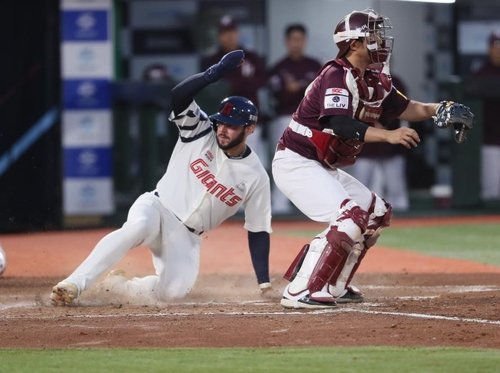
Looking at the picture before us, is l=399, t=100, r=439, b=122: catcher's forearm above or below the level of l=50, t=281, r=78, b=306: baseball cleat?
above

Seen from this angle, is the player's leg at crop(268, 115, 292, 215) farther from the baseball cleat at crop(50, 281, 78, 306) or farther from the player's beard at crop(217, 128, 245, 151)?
the baseball cleat at crop(50, 281, 78, 306)

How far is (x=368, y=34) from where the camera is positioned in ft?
24.0

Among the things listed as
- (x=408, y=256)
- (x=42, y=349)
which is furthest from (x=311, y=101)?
(x=408, y=256)

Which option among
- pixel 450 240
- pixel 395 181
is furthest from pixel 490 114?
pixel 450 240

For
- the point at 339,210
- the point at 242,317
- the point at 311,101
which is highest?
the point at 311,101

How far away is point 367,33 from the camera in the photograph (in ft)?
24.0

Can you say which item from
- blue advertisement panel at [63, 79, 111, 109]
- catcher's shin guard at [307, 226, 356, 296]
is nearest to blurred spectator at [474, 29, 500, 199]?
blue advertisement panel at [63, 79, 111, 109]

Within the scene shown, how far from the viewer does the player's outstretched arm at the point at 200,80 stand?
7539 millimetres

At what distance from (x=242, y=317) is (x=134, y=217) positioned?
1085 mm

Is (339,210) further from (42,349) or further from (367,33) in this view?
(42,349)

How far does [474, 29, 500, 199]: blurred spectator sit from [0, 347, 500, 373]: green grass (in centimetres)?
959

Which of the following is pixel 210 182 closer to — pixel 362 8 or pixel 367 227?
pixel 367 227

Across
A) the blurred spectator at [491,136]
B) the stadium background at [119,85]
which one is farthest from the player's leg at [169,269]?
the blurred spectator at [491,136]

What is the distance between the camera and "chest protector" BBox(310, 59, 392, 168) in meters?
7.33
